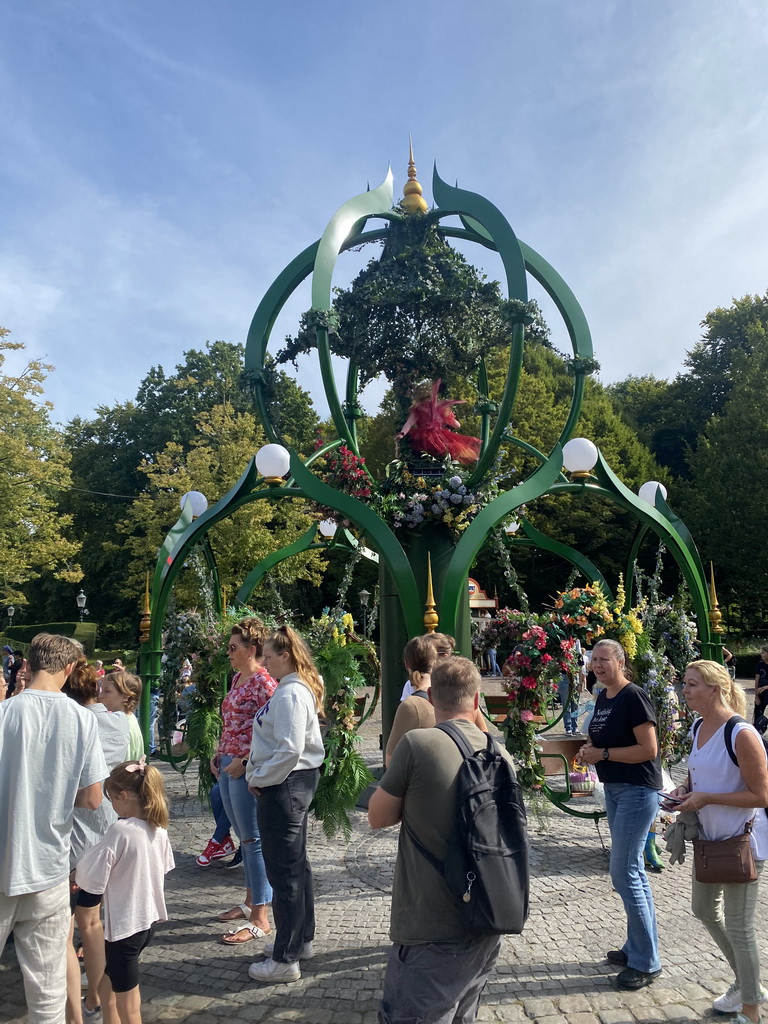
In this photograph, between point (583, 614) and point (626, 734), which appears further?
point (583, 614)

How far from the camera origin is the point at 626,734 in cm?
395

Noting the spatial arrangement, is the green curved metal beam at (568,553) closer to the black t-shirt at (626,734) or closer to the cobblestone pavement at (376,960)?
the cobblestone pavement at (376,960)

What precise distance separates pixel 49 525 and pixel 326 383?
20.0m

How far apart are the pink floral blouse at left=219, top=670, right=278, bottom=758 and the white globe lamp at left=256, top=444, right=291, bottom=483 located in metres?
2.69

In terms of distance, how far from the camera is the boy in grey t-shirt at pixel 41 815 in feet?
9.29

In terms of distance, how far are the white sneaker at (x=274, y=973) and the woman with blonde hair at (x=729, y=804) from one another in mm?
1985

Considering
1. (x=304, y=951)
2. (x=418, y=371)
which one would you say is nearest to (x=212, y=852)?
(x=304, y=951)

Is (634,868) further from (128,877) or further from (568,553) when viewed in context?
(568,553)

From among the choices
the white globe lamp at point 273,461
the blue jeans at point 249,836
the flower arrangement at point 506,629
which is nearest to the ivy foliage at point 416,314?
the white globe lamp at point 273,461

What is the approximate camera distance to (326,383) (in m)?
6.85

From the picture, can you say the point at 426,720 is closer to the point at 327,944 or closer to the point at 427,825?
the point at 427,825

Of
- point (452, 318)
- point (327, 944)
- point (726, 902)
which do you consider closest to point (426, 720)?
point (726, 902)

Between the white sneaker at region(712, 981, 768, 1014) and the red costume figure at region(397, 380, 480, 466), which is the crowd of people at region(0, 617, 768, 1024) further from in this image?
the red costume figure at region(397, 380, 480, 466)

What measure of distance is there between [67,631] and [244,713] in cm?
2702
